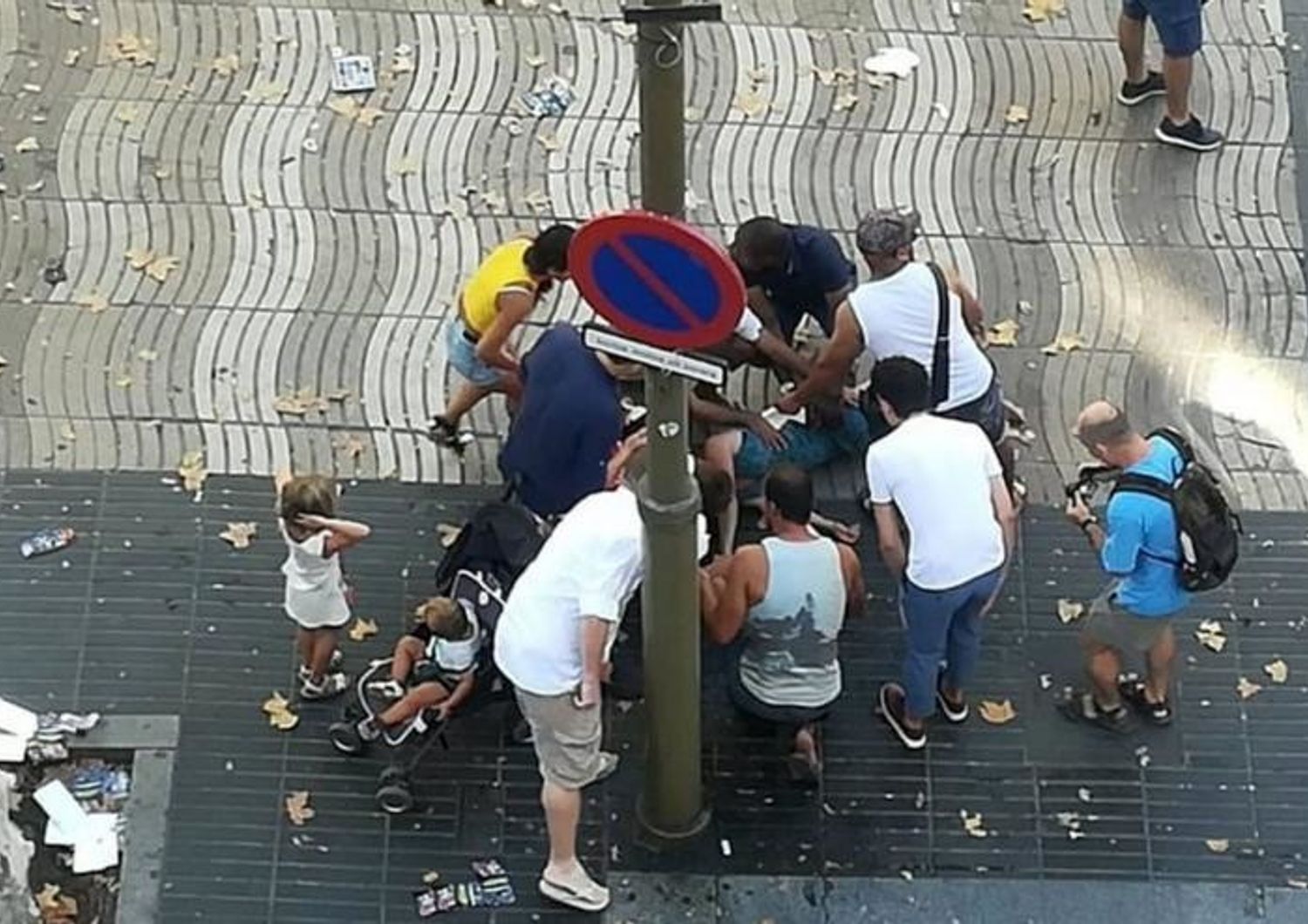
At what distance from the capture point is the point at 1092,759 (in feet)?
29.6

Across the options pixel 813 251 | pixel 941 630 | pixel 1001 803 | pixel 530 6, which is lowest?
pixel 1001 803

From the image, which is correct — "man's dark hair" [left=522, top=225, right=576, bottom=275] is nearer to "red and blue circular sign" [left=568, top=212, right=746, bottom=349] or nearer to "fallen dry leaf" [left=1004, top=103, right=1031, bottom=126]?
"red and blue circular sign" [left=568, top=212, right=746, bottom=349]

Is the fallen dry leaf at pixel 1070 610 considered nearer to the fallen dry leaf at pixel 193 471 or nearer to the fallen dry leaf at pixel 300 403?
the fallen dry leaf at pixel 300 403

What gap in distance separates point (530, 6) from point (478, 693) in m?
4.01

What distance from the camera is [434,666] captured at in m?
8.60

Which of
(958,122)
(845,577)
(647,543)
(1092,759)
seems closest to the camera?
(647,543)

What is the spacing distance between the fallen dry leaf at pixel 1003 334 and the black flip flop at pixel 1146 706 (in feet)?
5.76

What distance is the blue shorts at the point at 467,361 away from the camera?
9445 millimetres

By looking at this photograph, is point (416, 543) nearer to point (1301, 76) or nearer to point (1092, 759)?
point (1092, 759)

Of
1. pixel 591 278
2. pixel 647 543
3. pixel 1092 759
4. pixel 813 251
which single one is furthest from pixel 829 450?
pixel 591 278

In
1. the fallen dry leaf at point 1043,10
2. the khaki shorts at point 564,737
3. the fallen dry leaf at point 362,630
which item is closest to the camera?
the khaki shorts at point 564,737

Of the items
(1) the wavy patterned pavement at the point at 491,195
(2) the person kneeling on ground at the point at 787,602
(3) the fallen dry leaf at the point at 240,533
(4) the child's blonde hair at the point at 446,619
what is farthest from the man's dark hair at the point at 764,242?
(3) the fallen dry leaf at the point at 240,533

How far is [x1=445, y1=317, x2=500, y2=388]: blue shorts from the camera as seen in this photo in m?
9.45

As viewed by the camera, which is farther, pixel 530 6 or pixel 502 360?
pixel 530 6
